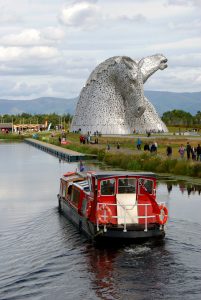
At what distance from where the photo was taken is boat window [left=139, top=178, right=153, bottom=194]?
25984 millimetres

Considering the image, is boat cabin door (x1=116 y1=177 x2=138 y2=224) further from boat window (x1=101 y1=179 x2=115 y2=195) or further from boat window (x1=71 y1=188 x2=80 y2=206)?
boat window (x1=71 y1=188 x2=80 y2=206)

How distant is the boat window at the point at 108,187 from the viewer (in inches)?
1011

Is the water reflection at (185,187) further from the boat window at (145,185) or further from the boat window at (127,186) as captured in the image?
the boat window at (127,186)

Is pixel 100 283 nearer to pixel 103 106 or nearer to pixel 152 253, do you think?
pixel 152 253

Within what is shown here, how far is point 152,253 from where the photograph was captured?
77.2 ft

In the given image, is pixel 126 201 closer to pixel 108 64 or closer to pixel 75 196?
pixel 75 196

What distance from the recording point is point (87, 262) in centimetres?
2283

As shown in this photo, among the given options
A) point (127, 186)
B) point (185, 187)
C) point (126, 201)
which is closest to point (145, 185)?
point (127, 186)

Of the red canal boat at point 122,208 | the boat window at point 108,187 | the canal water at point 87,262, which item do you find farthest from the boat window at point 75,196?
the boat window at point 108,187

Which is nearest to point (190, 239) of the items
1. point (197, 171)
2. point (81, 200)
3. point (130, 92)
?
point (81, 200)

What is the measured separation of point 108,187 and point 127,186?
2.64 ft

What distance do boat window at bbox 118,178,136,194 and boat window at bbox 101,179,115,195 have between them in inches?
11.6

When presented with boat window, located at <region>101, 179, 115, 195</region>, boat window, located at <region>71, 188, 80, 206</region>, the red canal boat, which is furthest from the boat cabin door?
boat window, located at <region>71, 188, 80, 206</region>

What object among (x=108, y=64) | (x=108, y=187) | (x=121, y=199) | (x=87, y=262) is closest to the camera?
(x=87, y=262)
